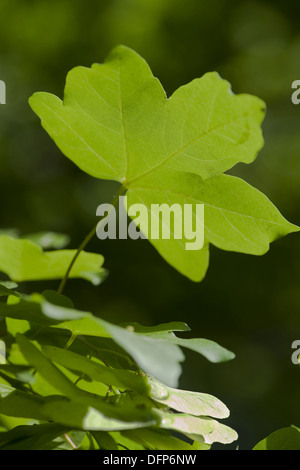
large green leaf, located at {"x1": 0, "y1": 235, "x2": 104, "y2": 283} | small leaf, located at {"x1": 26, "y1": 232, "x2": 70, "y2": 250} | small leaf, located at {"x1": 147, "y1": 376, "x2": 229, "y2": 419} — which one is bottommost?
small leaf, located at {"x1": 147, "y1": 376, "x2": 229, "y2": 419}

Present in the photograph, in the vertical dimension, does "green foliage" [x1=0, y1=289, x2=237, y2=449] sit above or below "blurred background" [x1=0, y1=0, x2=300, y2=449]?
below

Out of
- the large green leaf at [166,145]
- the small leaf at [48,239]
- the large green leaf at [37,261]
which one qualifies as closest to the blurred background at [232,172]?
the small leaf at [48,239]

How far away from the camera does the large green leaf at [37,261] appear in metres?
0.89

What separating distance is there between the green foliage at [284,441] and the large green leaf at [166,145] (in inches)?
7.8

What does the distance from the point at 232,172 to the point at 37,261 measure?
2.33 meters

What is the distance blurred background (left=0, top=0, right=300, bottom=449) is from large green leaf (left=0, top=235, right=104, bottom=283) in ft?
7.09

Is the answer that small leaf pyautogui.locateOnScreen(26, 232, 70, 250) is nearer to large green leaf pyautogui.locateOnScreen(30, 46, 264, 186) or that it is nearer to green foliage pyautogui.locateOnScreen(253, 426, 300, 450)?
large green leaf pyautogui.locateOnScreen(30, 46, 264, 186)

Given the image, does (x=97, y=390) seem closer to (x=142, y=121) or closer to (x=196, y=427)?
(x=196, y=427)

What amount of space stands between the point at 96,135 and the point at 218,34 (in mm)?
3122

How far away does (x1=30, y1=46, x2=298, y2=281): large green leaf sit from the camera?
565 millimetres

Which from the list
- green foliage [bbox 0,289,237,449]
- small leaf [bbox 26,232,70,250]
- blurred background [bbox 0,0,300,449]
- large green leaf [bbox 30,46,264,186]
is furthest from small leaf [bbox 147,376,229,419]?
blurred background [bbox 0,0,300,449]

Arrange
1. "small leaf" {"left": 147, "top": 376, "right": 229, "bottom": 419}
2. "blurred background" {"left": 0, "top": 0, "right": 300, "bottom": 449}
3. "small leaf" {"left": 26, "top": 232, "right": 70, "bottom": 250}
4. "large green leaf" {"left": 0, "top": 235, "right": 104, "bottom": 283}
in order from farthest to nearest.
Result: "blurred background" {"left": 0, "top": 0, "right": 300, "bottom": 449}
"small leaf" {"left": 26, "top": 232, "right": 70, "bottom": 250}
"large green leaf" {"left": 0, "top": 235, "right": 104, "bottom": 283}
"small leaf" {"left": 147, "top": 376, "right": 229, "bottom": 419}

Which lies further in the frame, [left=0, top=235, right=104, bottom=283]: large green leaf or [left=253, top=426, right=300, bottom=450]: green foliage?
[left=0, top=235, right=104, bottom=283]: large green leaf
